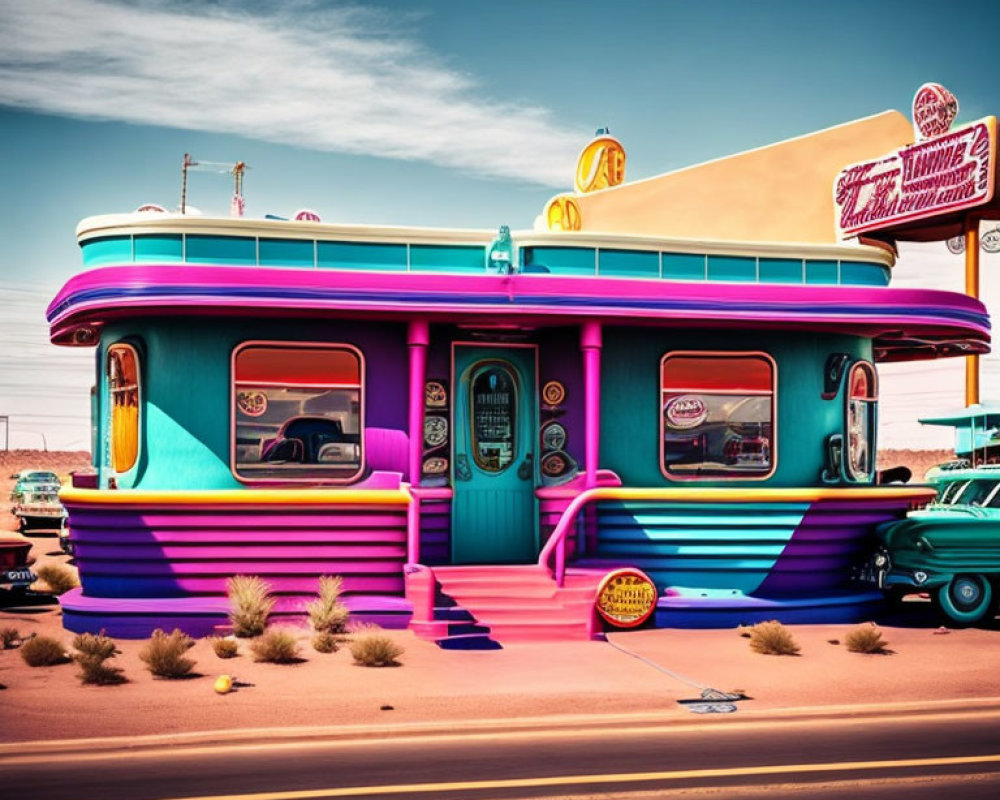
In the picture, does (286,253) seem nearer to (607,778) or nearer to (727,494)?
(727,494)

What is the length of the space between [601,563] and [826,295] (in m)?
4.40

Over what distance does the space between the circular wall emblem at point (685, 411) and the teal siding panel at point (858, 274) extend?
8.34ft

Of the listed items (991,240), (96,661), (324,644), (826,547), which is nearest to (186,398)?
(324,644)

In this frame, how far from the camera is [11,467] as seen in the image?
2381 inches

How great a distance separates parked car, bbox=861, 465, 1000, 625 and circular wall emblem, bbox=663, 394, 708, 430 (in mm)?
2708

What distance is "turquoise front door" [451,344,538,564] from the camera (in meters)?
16.2

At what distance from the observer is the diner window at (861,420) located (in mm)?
17148

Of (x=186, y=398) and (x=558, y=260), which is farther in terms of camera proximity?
(x=558, y=260)

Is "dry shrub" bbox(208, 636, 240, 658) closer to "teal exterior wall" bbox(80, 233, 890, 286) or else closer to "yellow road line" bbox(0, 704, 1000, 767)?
"yellow road line" bbox(0, 704, 1000, 767)

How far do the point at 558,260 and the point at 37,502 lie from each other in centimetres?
1956

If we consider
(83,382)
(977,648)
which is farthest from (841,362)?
(83,382)

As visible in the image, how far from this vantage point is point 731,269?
16500mm

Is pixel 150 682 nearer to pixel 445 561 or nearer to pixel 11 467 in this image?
pixel 445 561

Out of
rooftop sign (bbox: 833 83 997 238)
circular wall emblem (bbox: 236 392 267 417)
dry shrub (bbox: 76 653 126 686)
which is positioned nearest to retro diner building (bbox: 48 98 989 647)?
circular wall emblem (bbox: 236 392 267 417)
